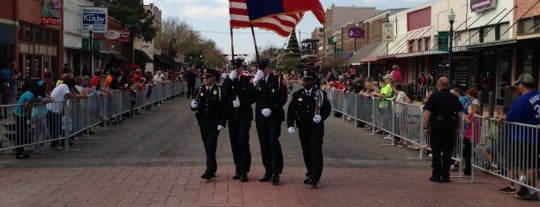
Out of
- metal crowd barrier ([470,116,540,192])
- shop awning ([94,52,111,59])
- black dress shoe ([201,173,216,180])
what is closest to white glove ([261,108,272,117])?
black dress shoe ([201,173,216,180])

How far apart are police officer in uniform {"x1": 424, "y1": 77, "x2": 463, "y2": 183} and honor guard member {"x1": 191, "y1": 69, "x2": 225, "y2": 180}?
3.34 m

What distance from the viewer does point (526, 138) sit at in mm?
7902

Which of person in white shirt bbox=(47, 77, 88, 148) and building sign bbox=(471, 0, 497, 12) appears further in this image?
building sign bbox=(471, 0, 497, 12)

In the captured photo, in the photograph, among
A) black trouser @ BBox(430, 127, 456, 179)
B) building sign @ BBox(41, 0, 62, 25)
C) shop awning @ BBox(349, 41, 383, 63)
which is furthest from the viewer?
shop awning @ BBox(349, 41, 383, 63)

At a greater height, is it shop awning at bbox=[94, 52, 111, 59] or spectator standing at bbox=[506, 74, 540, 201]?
shop awning at bbox=[94, 52, 111, 59]

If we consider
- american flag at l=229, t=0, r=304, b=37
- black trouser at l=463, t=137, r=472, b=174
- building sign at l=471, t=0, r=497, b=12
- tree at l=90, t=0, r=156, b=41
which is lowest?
black trouser at l=463, t=137, r=472, b=174

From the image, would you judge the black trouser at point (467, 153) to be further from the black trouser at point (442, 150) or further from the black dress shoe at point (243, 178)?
the black dress shoe at point (243, 178)

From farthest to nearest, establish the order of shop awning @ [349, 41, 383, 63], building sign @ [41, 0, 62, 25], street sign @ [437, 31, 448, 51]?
1. shop awning @ [349, 41, 383, 63]
2. building sign @ [41, 0, 62, 25]
3. street sign @ [437, 31, 448, 51]

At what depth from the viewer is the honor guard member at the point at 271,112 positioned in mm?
8898

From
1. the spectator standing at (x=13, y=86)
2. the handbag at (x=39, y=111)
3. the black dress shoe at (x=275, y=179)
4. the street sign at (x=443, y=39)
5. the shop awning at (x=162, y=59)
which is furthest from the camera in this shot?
the shop awning at (x=162, y=59)

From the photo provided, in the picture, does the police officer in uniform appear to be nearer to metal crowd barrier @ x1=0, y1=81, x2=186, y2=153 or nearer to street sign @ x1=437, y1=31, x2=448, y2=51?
metal crowd barrier @ x1=0, y1=81, x2=186, y2=153

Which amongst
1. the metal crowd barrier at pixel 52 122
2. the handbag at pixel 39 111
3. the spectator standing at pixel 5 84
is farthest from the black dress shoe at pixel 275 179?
the spectator standing at pixel 5 84

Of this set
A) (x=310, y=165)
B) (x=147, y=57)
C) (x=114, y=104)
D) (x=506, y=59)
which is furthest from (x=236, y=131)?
(x=147, y=57)

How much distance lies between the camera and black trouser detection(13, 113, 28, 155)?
11.3 metres
